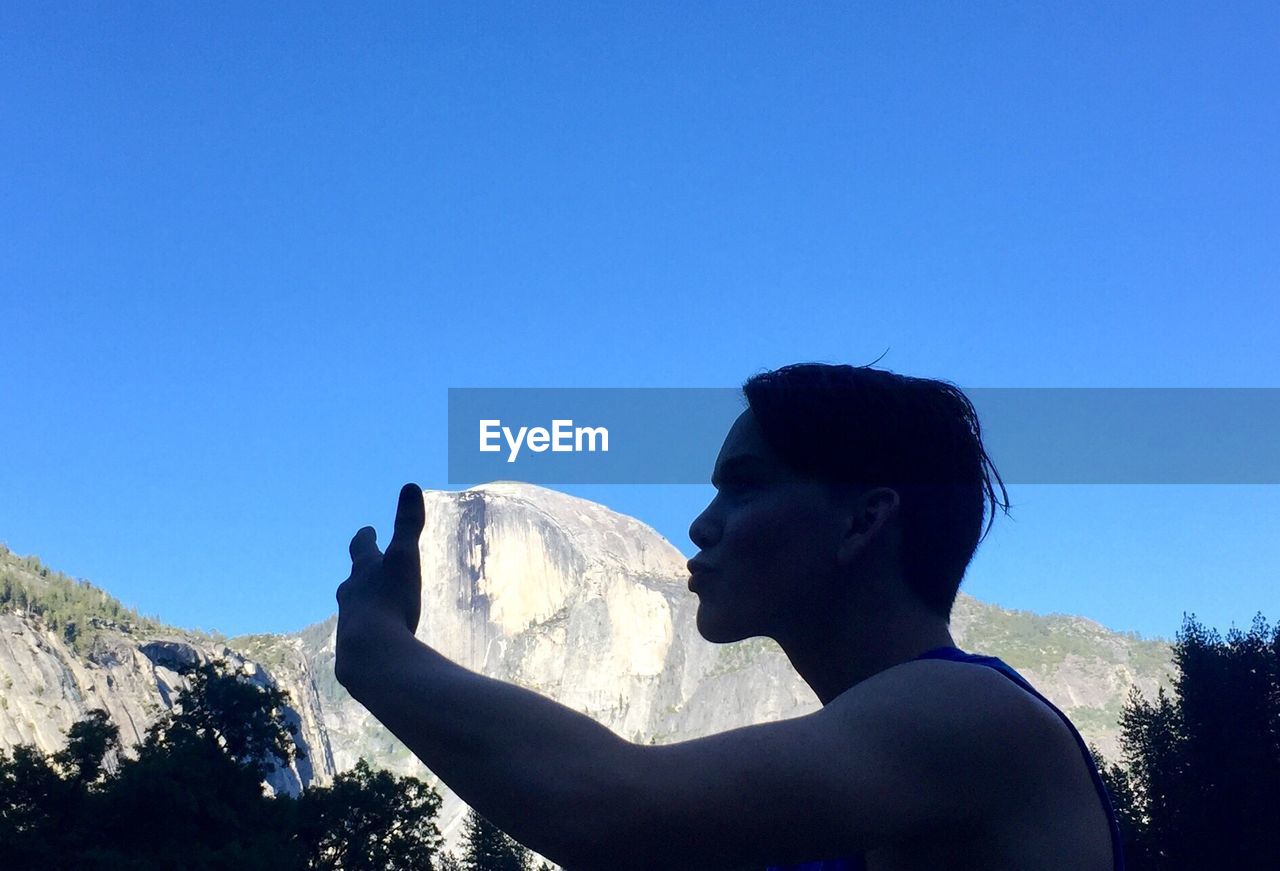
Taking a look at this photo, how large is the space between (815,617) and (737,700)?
186 m

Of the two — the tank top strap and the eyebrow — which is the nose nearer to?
the eyebrow

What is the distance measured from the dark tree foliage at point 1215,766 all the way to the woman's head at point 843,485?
33559 mm

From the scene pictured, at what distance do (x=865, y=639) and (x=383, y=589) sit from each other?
2.40 ft

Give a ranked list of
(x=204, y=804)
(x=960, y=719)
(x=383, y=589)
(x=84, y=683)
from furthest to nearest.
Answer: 1. (x=84, y=683)
2. (x=204, y=804)
3. (x=383, y=589)
4. (x=960, y=719)

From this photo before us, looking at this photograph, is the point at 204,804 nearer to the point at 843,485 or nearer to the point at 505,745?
the point at 843,485

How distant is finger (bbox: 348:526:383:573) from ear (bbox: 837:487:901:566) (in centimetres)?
68

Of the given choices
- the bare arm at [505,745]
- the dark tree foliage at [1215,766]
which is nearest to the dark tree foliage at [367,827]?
the dark tree foliage at [1215,766]

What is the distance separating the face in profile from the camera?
1.76 meters

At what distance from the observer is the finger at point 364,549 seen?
63.2 inches

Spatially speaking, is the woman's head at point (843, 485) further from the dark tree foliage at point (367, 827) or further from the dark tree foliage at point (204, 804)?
the dark tree foliage at point (367, 827)

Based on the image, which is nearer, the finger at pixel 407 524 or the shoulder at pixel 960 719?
the shoulder at pixel 960 719

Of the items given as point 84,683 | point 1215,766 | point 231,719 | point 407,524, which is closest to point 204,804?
point 231,719

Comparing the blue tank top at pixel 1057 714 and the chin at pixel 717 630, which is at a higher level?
the chin at pixel 717 630

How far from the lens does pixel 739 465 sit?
6.07 feet
